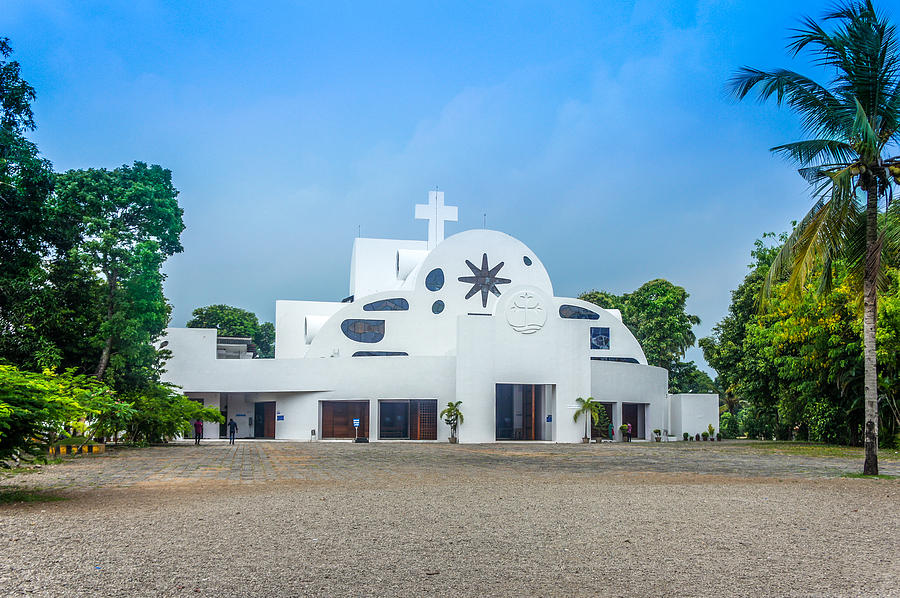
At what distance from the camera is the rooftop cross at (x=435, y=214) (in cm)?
4775

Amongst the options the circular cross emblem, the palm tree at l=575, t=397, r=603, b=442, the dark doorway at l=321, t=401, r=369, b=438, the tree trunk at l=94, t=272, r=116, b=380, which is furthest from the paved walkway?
the dark doorway at l=321, t=401, r=369, b=438

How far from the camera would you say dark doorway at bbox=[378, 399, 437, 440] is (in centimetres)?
3528

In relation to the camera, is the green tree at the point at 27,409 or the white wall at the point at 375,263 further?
the white wall at the point at 375,263

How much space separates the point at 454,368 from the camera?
116 ft

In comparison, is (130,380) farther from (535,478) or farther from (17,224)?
(535,478)

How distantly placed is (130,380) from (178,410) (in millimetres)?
1891

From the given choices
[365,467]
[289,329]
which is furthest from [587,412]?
[289,329]

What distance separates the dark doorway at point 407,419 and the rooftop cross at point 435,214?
14360 millimetres

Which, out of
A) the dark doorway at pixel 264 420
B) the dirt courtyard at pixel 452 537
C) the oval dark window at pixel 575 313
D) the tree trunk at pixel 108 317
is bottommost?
the dark doorway at pixel 264 420

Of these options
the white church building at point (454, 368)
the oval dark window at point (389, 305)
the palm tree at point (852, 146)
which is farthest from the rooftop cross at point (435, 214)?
the palm tree at point (852, 146)

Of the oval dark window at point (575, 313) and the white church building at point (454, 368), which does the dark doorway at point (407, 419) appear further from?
the oval dark window at point (575, 313)

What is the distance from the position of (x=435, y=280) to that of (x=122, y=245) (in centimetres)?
1770

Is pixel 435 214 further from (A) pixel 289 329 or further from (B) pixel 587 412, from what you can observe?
(B) pixel 587 412

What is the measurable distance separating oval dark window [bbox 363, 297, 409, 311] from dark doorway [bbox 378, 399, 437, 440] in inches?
200
